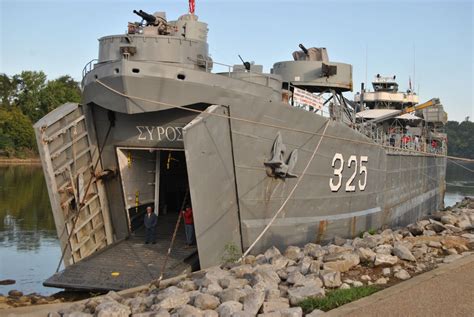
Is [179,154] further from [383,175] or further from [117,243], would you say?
[383,175]

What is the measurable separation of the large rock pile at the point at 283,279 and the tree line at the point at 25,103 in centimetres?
4891

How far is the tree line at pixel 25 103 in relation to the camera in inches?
2314

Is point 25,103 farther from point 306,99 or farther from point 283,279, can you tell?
point 283,279

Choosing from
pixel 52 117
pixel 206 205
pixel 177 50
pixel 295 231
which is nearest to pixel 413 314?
pixel 206 205

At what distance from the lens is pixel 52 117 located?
Result: 11.5 m

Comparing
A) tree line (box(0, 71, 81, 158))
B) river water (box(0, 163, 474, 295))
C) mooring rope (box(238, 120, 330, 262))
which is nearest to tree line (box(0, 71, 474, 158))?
tree line (box(0, 71, 81, 158))

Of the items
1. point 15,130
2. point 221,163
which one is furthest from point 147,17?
point 15,130

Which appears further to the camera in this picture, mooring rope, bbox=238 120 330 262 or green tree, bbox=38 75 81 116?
green tree, bbox=38 75 81 116

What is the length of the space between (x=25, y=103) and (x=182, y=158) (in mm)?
58420

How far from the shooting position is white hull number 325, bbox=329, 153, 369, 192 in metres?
13.1

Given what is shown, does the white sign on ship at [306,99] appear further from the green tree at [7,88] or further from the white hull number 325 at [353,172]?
the green tree at [7,88]

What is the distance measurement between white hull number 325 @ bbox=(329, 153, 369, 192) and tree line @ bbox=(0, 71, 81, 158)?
44.8 metres

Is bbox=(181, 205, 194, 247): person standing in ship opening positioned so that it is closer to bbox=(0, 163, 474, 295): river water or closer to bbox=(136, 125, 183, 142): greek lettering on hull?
bbox=(136, 125, 183, 142): greek lettering on hull

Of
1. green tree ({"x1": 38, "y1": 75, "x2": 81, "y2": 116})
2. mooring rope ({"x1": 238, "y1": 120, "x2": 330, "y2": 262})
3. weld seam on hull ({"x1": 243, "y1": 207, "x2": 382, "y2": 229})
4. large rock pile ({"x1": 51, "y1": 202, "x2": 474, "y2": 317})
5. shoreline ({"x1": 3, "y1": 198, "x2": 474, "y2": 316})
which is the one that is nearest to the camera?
large rock pile ({"x1": 51, "y1": 202, "x2": 474, "y2": 317})
